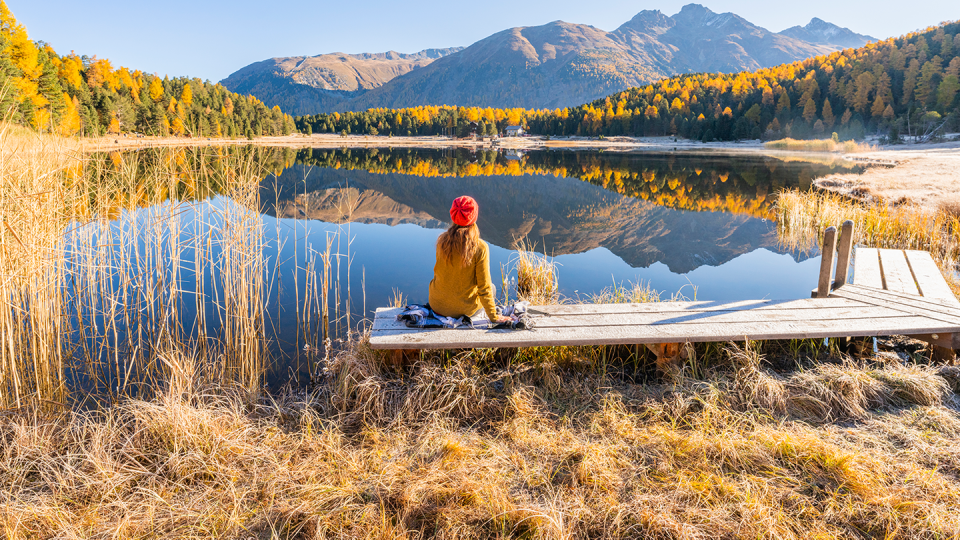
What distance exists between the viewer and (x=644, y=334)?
152 inches

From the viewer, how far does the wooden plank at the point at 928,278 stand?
4.95m

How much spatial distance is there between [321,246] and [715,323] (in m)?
8.61

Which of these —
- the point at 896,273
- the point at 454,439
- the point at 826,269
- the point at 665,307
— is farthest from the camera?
the point at 896,273

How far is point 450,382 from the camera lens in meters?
3.69

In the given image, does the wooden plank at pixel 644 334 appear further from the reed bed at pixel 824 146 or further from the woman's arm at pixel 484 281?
the reed bed at pixel 824 146

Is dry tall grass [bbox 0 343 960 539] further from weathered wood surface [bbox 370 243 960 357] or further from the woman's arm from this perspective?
the woman's arm

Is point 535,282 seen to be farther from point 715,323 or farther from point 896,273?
point 896,273

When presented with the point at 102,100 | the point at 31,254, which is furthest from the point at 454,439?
the point at 102,100

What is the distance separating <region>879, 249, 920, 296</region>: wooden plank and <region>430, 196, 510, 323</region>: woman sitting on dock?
4323 mm

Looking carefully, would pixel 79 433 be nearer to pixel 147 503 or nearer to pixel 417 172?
pixel 147 503

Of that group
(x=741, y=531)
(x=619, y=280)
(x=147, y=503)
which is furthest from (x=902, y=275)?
(x=147, y=503)

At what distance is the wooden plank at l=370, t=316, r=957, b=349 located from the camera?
12.0 feet

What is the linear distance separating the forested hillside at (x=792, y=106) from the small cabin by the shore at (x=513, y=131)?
2446 mm

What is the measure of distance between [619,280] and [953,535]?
21.1 feet
